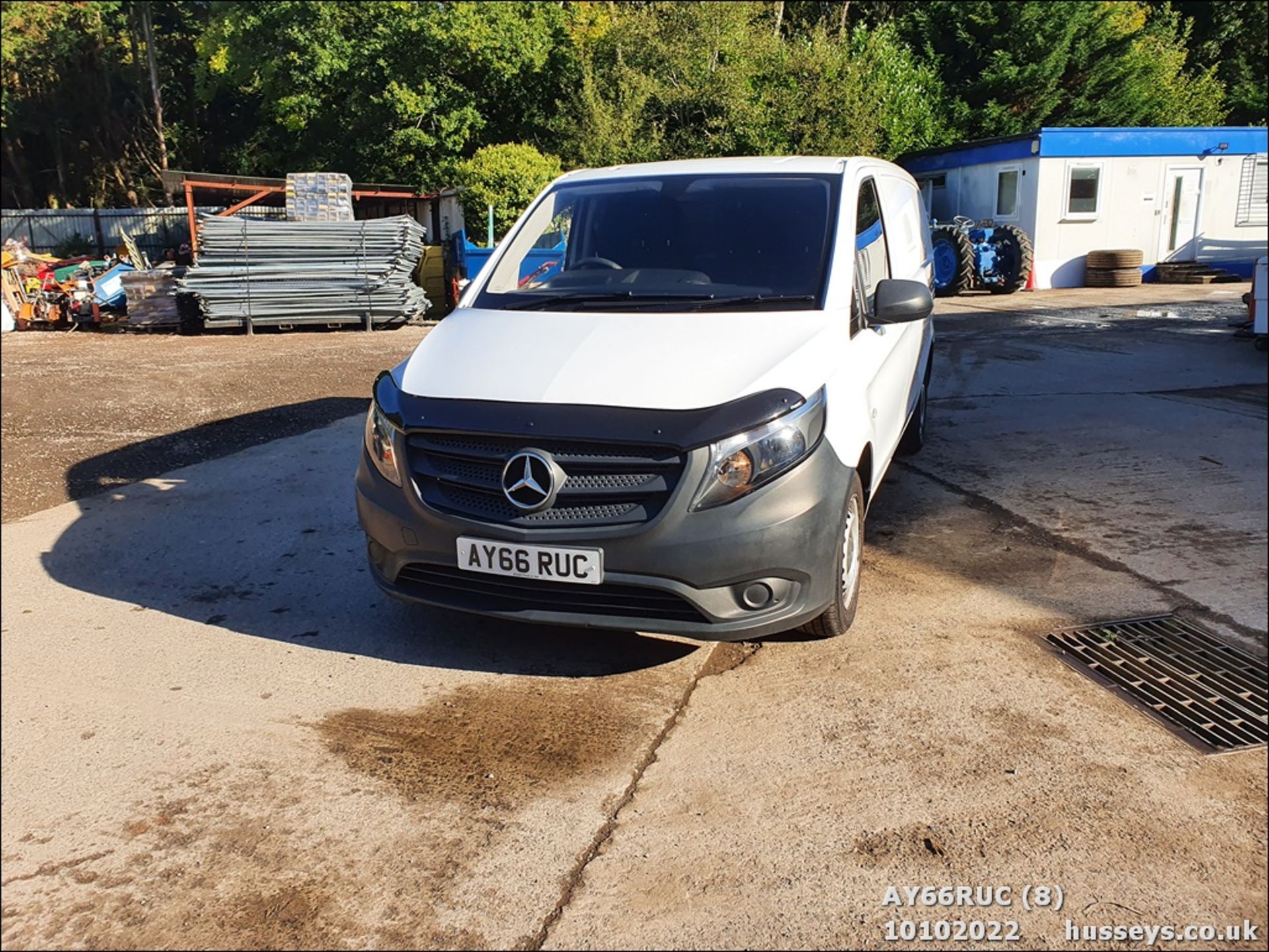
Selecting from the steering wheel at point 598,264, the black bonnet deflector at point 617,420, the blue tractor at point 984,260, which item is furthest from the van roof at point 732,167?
the blue tractor at point 984,260

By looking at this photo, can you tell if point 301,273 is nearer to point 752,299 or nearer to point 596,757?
point 752,299

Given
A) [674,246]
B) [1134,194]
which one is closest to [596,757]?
[674,246]

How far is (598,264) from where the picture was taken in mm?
4680

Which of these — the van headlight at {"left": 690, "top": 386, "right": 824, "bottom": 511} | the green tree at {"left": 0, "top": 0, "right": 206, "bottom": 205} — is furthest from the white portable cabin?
the green tree at {"left": 0, "top": 0, "right": 206, "bottom": 205}

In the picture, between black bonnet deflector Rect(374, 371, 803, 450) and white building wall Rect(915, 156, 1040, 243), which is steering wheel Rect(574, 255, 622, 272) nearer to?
black bonnet deflector Rect(374, 371, 803, 450)

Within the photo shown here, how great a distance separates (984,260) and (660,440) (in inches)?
739

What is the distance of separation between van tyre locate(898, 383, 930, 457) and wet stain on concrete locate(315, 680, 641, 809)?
386cm

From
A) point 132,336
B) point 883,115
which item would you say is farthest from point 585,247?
point 883,115

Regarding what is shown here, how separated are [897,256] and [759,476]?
8.80ft

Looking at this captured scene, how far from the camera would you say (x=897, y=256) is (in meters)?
5.45

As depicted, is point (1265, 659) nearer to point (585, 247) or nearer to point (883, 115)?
point (585, 247)

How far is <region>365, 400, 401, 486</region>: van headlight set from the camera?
3.67 m

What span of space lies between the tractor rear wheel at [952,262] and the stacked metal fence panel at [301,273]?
10.5m

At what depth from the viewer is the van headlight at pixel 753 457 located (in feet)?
10.7
